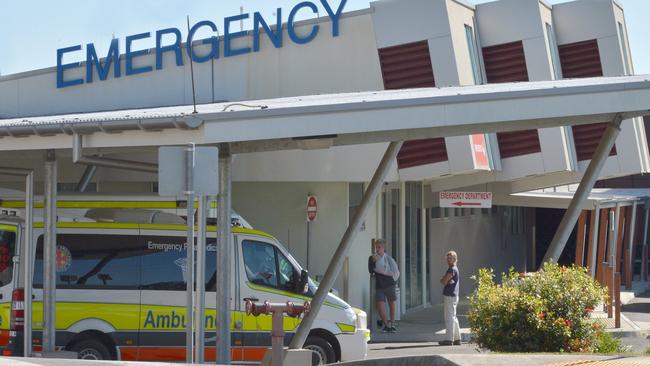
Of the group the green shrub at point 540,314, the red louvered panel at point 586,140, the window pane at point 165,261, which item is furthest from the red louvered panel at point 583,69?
the green shrub at point 540,314

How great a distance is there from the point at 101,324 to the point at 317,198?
8.92m

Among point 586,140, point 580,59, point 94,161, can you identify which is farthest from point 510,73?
point 94,161

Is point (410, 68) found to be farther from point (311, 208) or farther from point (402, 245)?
point (402, 245)

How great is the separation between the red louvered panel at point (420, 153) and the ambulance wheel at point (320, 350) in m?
8.51

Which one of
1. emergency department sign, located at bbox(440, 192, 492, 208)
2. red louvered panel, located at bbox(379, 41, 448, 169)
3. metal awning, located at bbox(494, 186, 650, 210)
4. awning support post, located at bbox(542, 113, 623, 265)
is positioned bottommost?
awning support post, located at bbox(542, 113, 623, 265)

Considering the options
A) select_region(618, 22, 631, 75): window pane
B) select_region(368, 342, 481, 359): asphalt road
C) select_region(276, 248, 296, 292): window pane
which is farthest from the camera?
select_region(618, 22, 631, 75): window pane

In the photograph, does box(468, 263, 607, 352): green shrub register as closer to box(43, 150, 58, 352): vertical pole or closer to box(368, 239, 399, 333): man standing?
box(43, 150, 58, 352): vertical pole

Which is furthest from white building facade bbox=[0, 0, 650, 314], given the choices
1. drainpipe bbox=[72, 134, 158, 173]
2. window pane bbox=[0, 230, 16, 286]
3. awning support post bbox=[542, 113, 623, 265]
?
awning support post bbox=[542, 113, 623, 265]

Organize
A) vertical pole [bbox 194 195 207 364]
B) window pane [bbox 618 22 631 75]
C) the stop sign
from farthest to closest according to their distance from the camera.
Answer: window pane [bbox 618 22 631 75], the stop sign, vertical pole [bbox 194 195 207 364]

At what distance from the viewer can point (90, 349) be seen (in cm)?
1480

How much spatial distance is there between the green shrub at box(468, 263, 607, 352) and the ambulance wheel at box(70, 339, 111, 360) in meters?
4.91

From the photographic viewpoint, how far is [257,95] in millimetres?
24141

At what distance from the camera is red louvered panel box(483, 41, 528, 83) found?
25.3m

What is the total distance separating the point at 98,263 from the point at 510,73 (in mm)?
13087
